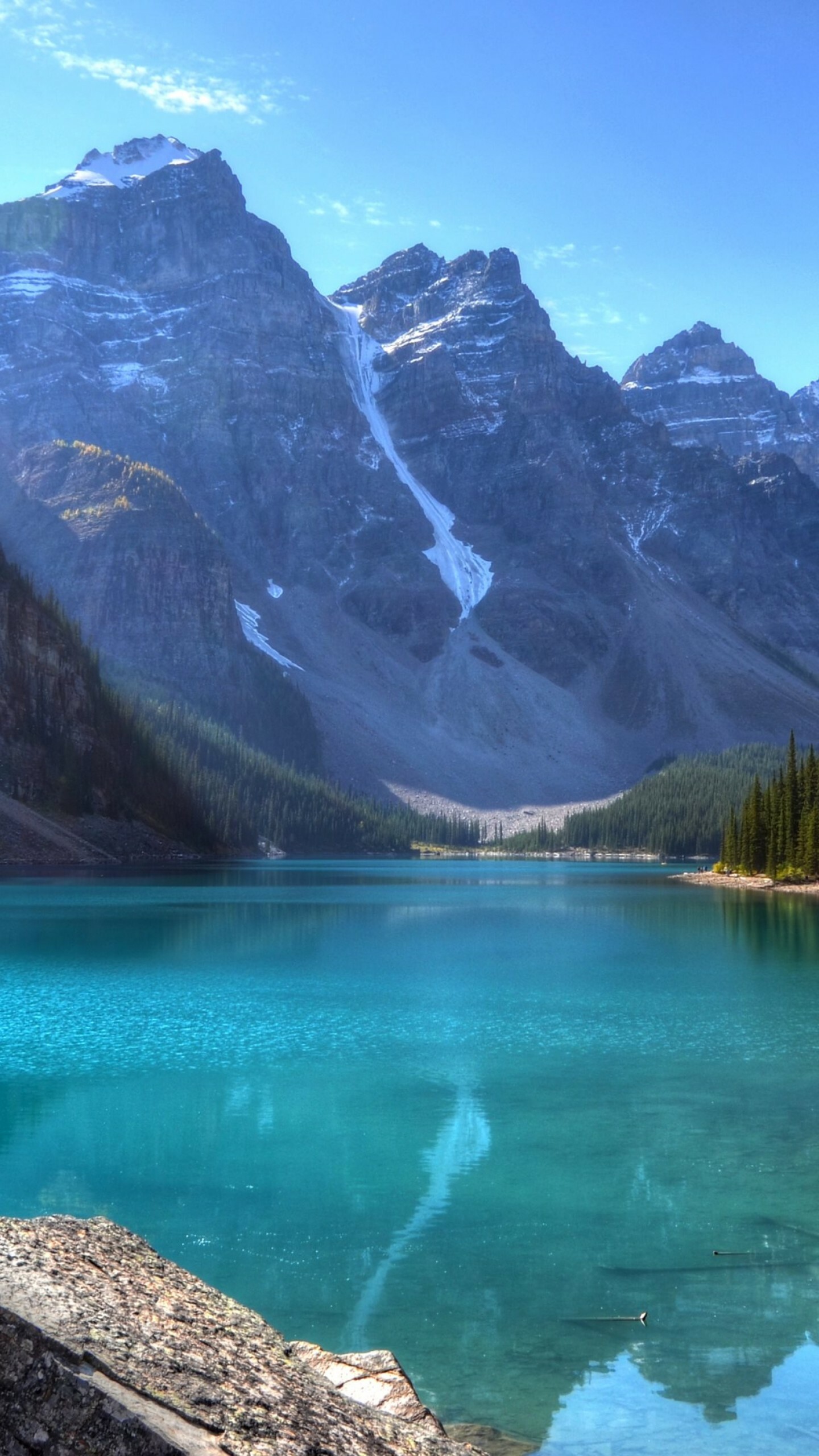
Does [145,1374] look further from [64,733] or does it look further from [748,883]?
[64,733]

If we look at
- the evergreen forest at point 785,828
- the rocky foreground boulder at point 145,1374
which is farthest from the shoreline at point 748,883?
the rocky foreground boulder at point 145,1374

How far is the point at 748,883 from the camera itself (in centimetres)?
12238

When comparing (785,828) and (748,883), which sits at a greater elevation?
(785,828)

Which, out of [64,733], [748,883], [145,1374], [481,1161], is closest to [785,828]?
[748,883]

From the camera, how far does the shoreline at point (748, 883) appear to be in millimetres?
109062

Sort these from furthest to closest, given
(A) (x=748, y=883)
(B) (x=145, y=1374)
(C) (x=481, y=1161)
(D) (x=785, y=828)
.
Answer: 1. (A) (x=748, y=883)
2. (D) (x=785, y=828)
3. (C) (x=481, y=1161)
4. (B) (x=145, y=1374)

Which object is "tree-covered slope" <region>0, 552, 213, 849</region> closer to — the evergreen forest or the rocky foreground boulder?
the evergreen forest

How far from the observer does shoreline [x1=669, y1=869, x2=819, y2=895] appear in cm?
10906

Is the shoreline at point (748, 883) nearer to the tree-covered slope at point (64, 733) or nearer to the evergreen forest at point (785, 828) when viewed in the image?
the evergreen forest at point (785, 828)

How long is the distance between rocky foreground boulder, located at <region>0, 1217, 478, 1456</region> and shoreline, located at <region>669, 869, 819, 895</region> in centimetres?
10334

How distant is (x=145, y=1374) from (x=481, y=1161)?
16642mm

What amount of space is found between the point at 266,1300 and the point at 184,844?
519 feet

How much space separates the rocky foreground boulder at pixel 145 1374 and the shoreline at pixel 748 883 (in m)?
103

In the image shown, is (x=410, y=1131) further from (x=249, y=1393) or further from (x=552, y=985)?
(x=552, y=985)
